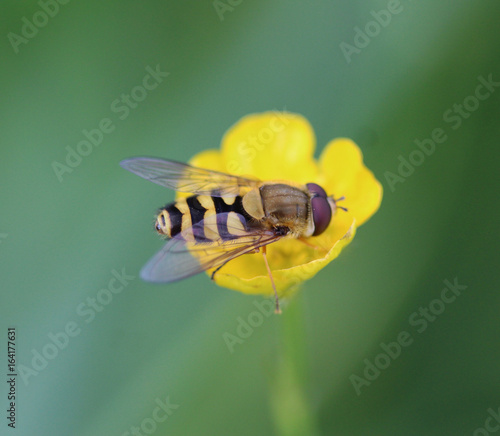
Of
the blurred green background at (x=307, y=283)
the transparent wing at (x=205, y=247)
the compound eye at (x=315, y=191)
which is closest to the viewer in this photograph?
the transparent wing at (x=205, y=247)

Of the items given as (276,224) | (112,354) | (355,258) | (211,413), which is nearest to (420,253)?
(355,258)

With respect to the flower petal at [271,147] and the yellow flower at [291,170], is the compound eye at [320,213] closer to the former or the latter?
the yellow flower at [291,170]

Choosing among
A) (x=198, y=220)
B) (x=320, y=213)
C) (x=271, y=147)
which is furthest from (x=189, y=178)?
(x=320, y=213)

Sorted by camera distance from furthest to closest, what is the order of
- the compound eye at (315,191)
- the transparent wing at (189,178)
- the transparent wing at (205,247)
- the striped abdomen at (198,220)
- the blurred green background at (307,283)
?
the blurred green background at (307,283), the transparent wing at (189,178), the compound eye at (315,191), the striped abdomen at (198,220), the transparent wing at (205,247)

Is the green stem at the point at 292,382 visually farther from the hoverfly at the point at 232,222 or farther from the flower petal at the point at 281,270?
the hoverfly at the point at 232,222

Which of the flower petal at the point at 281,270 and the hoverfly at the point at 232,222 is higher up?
the hoverfly at the point at 232,222

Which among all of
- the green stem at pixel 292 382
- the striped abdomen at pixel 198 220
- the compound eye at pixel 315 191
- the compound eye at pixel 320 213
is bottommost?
the green stem at pixel 292 382

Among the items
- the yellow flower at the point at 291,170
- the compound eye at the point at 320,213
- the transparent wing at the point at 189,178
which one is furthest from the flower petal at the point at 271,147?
the compound eye at the point at 320,213

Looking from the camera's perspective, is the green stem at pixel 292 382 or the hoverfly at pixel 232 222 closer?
the hoverfly at pixel 232 222
